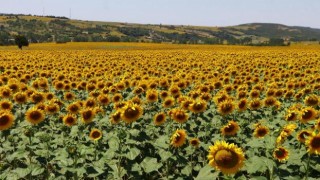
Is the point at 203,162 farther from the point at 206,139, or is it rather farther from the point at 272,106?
the point at 272,106

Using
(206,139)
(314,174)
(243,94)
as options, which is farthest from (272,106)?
(314,174)

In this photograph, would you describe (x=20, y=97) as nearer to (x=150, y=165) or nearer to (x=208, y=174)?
(x=150, y=165)

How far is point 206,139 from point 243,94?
3065mm

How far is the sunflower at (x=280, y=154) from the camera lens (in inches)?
200

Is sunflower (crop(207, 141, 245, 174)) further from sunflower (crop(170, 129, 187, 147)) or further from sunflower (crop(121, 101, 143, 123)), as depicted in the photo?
sunflower (crop(121, 101, 143, 123))

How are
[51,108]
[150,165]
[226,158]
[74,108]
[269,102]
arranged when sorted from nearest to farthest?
[226,158], [150,165], [51,108], [74,108], [269,102]

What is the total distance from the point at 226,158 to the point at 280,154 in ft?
4.07

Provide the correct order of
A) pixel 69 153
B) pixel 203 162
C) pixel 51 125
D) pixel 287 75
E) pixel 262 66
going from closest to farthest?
pixel 69 153 < pixel 203 162 < pixel 51 125 < pixel 287 75 < pixel 262 66

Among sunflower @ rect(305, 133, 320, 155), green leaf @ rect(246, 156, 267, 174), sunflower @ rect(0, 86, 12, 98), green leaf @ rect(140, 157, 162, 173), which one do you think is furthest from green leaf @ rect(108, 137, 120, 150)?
sunflower @ rect(0, 86, 12, 98)

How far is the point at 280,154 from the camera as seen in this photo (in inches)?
202

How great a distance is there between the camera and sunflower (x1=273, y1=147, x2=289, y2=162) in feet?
16.6

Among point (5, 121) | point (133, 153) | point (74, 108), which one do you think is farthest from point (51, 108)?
point (133, 153)

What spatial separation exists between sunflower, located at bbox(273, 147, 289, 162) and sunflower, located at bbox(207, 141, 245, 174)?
0.97 m

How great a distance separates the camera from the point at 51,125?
29.5 feet
